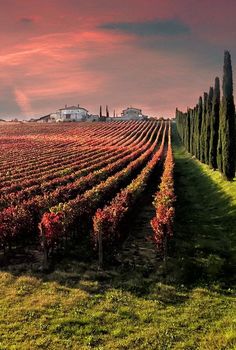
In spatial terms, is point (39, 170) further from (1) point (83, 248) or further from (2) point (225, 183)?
(1) point (83, 248)

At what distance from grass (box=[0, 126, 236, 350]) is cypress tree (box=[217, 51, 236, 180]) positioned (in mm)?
14528

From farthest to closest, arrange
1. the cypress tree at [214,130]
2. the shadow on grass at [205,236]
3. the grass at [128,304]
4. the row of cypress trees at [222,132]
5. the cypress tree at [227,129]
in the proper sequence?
the cypress tree at [214,130]
the row of cypress trees at [222,132]
the cypress tree at [227,129]
the shadow on grass at [205,236]
the grass at [128,304]

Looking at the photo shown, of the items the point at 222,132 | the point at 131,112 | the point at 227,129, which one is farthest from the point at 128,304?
the point at 131,112

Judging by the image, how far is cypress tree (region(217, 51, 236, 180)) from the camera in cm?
3291

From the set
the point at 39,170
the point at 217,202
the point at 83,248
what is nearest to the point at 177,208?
the point at 217,202

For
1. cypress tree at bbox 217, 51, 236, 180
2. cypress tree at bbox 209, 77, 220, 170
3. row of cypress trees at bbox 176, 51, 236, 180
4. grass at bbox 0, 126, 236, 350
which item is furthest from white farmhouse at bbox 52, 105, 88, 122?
grass at bbox 0, 126, 236, 350

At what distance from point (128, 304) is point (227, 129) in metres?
24.2

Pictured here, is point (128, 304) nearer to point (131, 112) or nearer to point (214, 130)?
point (214, 130)

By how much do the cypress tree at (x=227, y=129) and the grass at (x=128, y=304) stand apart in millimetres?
14528

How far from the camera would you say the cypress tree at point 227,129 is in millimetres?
32906

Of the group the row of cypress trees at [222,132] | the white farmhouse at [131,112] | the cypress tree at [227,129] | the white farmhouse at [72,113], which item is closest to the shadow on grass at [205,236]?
the cypress tree at [227,129]

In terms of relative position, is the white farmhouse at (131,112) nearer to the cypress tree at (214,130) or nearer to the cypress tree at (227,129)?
the cypress tree at (214,130)

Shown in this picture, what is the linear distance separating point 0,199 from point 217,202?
12819 millimetres

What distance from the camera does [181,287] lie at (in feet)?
46.5
